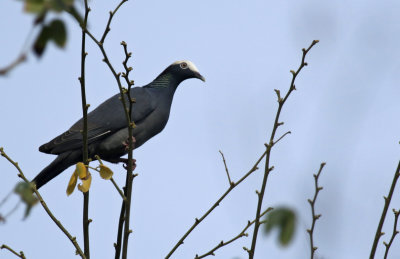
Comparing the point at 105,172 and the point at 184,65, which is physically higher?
the point at 184,65

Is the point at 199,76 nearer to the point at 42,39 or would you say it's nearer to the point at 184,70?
the point at 184,70

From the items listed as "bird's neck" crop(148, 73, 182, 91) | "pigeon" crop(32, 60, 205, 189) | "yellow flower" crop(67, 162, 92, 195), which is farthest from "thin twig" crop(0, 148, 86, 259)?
"bird's neck" crop(148, 73, 182, 91)

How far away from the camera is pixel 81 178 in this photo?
2.95 metres

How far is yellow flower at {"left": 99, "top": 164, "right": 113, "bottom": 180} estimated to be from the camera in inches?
116

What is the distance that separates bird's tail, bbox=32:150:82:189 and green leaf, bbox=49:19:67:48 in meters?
4.02

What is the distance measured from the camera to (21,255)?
2750 mm

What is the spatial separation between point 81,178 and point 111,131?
2601 millimetres

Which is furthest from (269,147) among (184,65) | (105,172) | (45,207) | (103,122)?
(184,65)

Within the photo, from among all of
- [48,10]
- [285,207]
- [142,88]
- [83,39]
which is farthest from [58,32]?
[142,88]

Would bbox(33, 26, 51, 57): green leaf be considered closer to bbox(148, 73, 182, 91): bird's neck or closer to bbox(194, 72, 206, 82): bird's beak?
bbox(148, 73, 182, 91): bird's neck

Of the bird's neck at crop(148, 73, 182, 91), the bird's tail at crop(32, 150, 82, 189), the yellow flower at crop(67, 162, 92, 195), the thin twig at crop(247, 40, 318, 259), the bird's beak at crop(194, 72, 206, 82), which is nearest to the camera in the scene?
the thin twig at crop(247, 40, 318, 259)

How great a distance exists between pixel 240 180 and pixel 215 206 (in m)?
0.19

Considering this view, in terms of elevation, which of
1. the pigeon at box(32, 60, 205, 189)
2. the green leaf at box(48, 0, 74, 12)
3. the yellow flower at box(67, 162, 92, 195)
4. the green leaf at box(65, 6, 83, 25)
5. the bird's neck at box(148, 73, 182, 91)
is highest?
the bird's neck at box(148, 73, 182, 91)

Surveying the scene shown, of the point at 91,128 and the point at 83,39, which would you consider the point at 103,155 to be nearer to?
the point at 91,128
